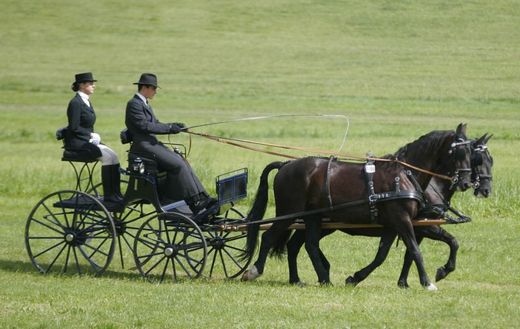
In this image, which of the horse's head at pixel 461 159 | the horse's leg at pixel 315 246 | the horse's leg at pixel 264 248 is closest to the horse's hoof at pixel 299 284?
the horse's leg at pixel 315 246

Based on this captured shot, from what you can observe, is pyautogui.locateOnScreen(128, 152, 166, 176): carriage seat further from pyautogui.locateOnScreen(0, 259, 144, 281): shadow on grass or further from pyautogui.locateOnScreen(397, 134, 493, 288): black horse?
pyautogui.locateOnScreen(397, 134, 493, 288): black horse

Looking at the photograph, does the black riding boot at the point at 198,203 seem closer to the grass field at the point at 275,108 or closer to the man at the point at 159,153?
the man at the point at 159,153

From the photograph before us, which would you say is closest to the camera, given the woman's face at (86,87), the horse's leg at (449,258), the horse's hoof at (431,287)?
the horse's hoof at (431,287)

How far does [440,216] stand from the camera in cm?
1142

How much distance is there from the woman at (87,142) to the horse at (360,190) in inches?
71.6

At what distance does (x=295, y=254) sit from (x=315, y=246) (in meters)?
0.53

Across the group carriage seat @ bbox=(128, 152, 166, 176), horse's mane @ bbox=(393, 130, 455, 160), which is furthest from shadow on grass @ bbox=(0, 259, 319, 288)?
horse's mane @ bbox=(393, 130, 455, 160)

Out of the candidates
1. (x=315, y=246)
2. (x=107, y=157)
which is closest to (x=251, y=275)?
(x=315, y=246)

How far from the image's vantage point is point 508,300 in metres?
10.1

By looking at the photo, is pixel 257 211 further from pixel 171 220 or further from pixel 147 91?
pixel 147 91

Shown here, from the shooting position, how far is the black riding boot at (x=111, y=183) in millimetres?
12484

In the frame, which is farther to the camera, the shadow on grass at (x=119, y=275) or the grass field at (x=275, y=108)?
the shadow on grass at (x=119, y=275)

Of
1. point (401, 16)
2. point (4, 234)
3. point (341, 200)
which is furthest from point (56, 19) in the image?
point (341, 200)

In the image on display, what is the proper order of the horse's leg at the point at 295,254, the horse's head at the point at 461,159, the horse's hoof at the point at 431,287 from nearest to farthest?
1. the horse's hoof at the point at 431,287
2. the horse's head at the point at 461,159
3. the horse's leg at the point at 295,254
